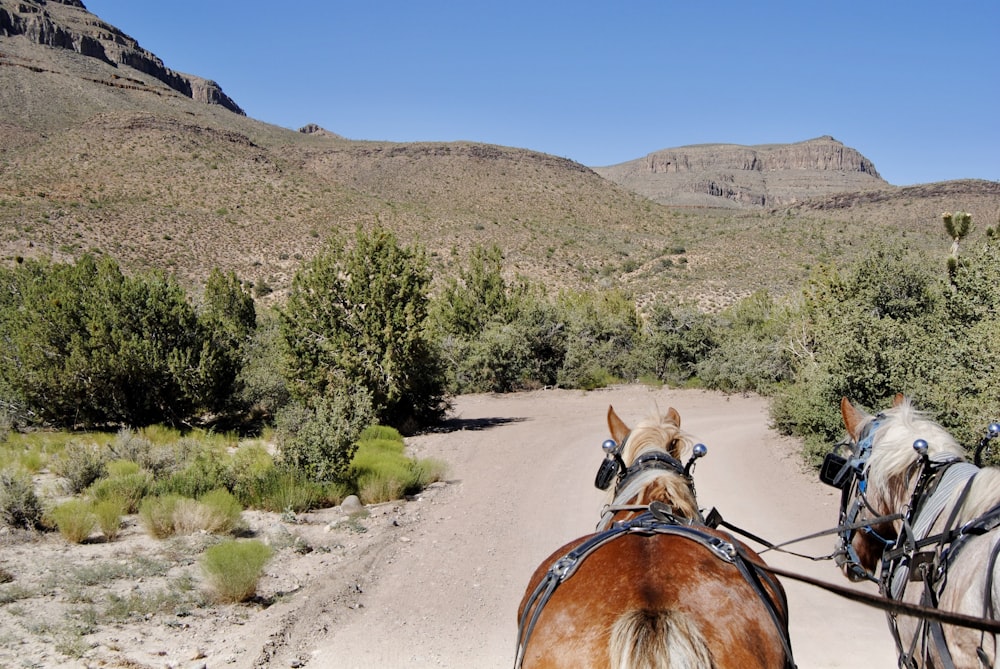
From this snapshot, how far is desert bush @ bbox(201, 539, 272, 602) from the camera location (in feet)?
21.2

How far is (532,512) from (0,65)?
103 m

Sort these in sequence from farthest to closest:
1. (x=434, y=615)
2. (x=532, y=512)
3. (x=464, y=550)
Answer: (x=532, y=512) < (x=464, y=550) < (x=434, y=615)

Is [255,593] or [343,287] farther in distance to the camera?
[343,287]

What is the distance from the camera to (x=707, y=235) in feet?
222

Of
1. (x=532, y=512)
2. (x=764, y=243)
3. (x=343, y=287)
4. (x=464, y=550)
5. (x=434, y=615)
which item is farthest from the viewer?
(x=764, y=243)

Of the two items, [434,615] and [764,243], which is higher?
[764,243]

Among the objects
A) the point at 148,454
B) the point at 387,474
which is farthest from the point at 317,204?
the point at 387,474

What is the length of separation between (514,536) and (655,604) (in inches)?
270

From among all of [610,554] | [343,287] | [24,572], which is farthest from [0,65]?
[610,554]

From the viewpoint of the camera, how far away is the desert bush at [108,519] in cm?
813

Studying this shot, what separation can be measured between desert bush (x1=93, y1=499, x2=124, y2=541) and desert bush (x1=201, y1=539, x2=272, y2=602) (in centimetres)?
230

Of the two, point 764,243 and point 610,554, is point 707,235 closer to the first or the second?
point 764,243

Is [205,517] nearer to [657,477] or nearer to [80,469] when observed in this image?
[80,469]

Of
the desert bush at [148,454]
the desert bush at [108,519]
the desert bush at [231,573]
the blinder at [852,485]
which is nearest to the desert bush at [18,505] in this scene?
the desert bush at [108,519]
